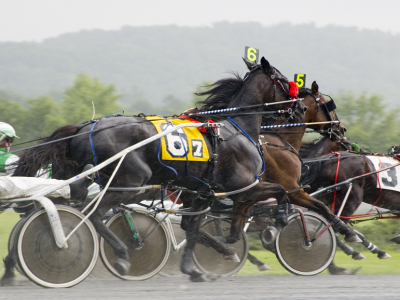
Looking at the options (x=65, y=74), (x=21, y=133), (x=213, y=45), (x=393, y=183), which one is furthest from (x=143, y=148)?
(x=213, y=45)

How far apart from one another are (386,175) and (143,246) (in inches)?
160

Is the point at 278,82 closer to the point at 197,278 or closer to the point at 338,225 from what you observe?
the point at 338,225

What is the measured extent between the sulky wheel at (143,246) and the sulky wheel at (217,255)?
58cm

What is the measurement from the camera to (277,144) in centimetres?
731

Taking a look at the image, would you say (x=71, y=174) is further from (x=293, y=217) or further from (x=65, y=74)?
(x=65, y=74)

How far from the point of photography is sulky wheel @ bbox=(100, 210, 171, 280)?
20.6ft

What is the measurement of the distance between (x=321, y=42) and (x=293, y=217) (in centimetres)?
13371

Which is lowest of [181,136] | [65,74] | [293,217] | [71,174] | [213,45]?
[293,217]

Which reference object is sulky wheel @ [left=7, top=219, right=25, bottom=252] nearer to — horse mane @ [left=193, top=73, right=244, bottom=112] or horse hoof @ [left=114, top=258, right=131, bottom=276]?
horse hoof @ [left=114, top=258, right=131, bottom=276]

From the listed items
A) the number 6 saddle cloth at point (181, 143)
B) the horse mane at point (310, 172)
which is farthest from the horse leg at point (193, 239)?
the horse mane at point (310, 172)

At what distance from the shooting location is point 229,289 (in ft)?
18.0

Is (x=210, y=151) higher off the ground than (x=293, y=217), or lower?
higher

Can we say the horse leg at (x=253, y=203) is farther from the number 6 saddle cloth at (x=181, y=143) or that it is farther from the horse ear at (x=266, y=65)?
the horse ear at (x=266, y=65)

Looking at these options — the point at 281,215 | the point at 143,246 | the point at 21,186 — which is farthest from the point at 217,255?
the point at 21,186
